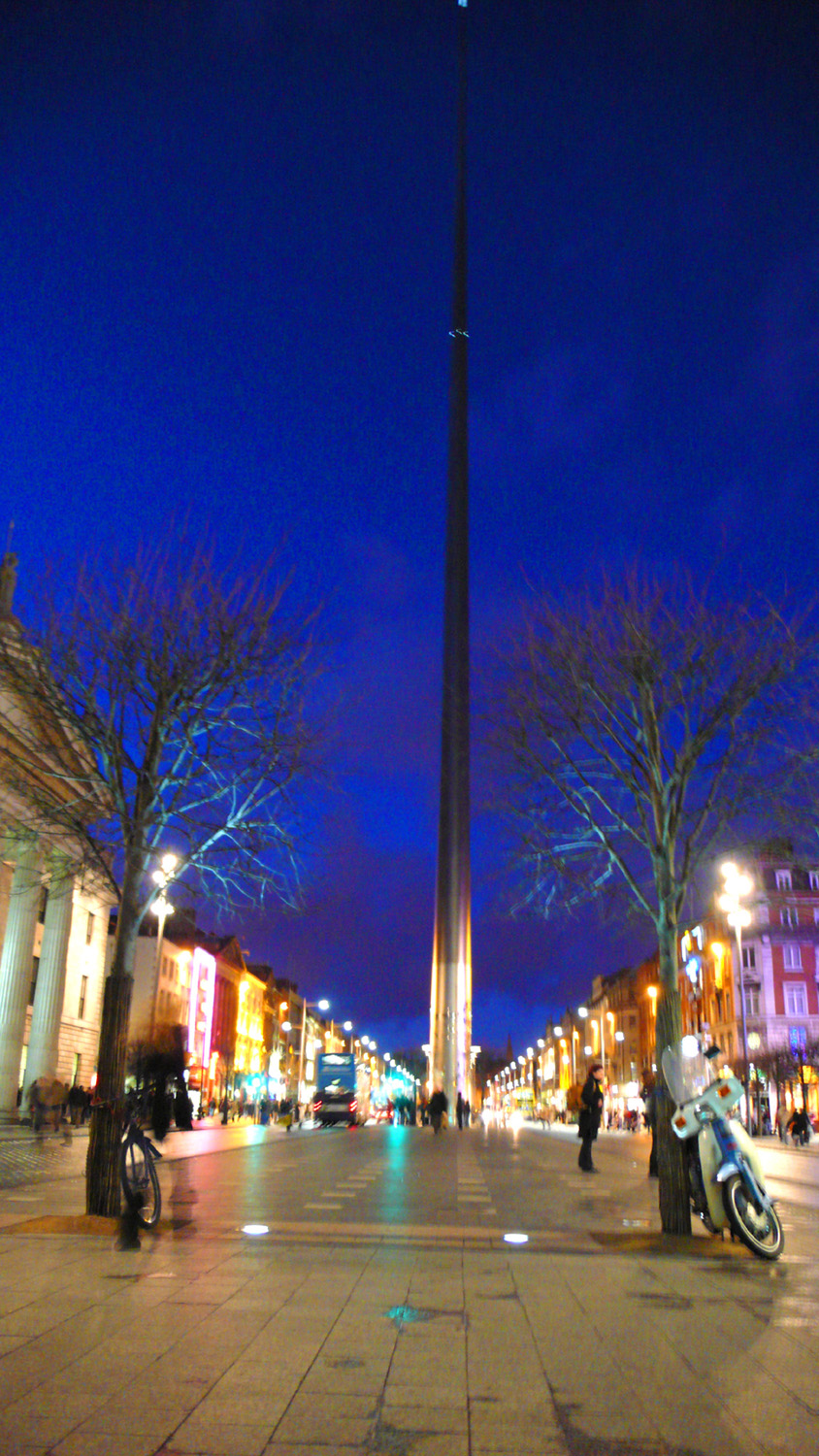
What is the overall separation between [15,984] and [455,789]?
Result: 33.6 metres

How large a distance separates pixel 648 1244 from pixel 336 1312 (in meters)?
4.10

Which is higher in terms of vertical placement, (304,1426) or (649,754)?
(649,754)

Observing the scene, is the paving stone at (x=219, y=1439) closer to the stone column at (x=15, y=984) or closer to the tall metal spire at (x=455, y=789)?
the stone column at (x=15, y=984)

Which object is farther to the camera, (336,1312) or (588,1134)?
(588,1134)

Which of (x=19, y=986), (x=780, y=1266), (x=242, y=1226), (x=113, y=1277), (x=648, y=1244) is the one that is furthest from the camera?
(x=19, y=986)

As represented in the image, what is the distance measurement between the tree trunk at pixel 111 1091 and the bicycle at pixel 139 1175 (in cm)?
47

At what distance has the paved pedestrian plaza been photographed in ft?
14.4

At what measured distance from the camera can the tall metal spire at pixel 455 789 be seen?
67312 mm

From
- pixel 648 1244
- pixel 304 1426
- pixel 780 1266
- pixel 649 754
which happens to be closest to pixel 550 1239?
pixel 648 1244

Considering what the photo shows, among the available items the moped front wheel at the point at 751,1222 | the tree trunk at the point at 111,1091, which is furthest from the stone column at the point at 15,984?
the moped front wheel at the point at 751,1222

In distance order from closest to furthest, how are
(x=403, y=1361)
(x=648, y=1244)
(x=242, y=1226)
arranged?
(x=403, y=1361) → (x=648, y=1244) → (x=242, y=1226)

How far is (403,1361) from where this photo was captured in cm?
549

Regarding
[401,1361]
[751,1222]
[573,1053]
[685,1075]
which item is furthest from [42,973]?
[573,1053]

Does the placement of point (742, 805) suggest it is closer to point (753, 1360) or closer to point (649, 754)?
point (649, 754)
